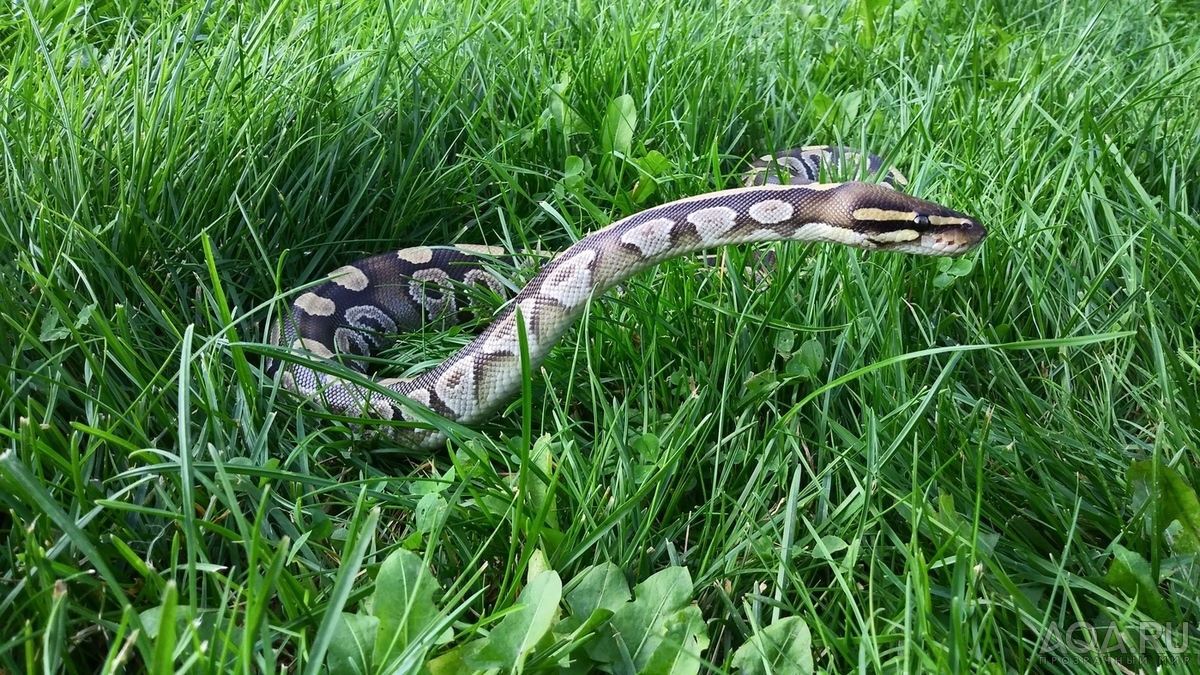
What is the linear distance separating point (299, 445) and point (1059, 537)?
2768mm

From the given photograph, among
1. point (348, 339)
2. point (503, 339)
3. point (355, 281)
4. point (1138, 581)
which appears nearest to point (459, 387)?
point (503, 339)

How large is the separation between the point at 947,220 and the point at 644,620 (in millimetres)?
2377

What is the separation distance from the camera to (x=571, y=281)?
13.1 ft

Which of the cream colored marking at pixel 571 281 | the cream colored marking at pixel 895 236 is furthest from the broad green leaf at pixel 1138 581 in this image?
the cream colored marking at pixel 571 281

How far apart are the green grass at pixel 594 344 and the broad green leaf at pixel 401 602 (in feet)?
0.44

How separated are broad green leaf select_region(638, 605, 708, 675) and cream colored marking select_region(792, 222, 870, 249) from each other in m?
1.99

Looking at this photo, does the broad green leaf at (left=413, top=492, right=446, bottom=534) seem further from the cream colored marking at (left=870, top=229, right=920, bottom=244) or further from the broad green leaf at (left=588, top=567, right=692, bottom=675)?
the cream colored marking at (left=870, top=229, right=920, bottom=244)

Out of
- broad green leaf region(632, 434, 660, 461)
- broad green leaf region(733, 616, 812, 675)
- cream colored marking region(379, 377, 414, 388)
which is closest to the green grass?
broad green leaf region(632, 434, 660, 461)

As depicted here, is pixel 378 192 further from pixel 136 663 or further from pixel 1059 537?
pixel 1059 537

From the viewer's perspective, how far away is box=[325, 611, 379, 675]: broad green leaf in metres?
2.34

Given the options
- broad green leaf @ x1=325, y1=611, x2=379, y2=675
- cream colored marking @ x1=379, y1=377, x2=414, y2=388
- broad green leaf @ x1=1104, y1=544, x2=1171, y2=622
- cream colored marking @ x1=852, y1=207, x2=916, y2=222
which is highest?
cream colored marking @ x1=852, y1=207, x2=916, y2=222

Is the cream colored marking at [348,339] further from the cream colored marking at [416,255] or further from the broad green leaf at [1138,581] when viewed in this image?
the broad green leaf at [1138,581]

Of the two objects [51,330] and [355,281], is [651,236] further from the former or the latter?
[51,330]

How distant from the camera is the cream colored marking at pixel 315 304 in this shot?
16.5ft
